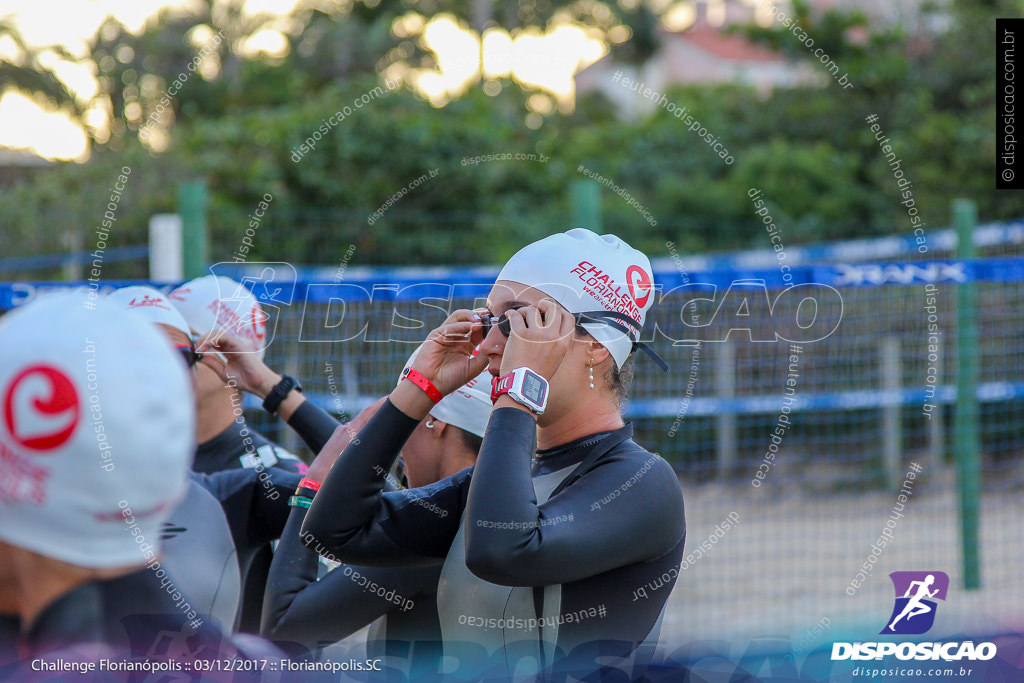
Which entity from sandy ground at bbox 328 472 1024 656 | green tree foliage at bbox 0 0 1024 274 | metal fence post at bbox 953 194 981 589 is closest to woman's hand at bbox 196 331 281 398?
sandy ground at bbox 328 472 1024 656

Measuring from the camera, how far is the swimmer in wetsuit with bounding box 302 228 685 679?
202cm

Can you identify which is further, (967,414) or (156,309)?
(967,414)

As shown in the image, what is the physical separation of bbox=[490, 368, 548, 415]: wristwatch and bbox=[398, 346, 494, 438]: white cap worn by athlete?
58 cm

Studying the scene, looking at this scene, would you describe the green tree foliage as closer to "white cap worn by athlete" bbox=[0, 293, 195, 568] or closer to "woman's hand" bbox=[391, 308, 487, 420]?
"woman's hand" bbox=[391, 308, 487, 420]

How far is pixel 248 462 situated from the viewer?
3.18 metres

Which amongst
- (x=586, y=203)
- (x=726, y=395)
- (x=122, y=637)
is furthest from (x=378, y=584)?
(x=726, y=395)

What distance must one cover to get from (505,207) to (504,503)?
28.1ft

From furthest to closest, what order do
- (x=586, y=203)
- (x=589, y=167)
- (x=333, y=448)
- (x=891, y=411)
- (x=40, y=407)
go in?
(x=589, y=167), (x=891, y=411), (x=586, y=203), (x=333, y=448), (x=40, y=407)

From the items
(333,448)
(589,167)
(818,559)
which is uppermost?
(589,167)

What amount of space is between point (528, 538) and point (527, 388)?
13.4 inches

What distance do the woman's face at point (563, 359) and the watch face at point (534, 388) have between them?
7 cm

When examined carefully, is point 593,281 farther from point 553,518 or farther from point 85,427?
point 85,427

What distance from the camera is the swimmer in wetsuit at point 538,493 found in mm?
2020

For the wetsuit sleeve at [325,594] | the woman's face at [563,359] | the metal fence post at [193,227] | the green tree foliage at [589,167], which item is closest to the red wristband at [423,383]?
the woman's face at [563,359]
